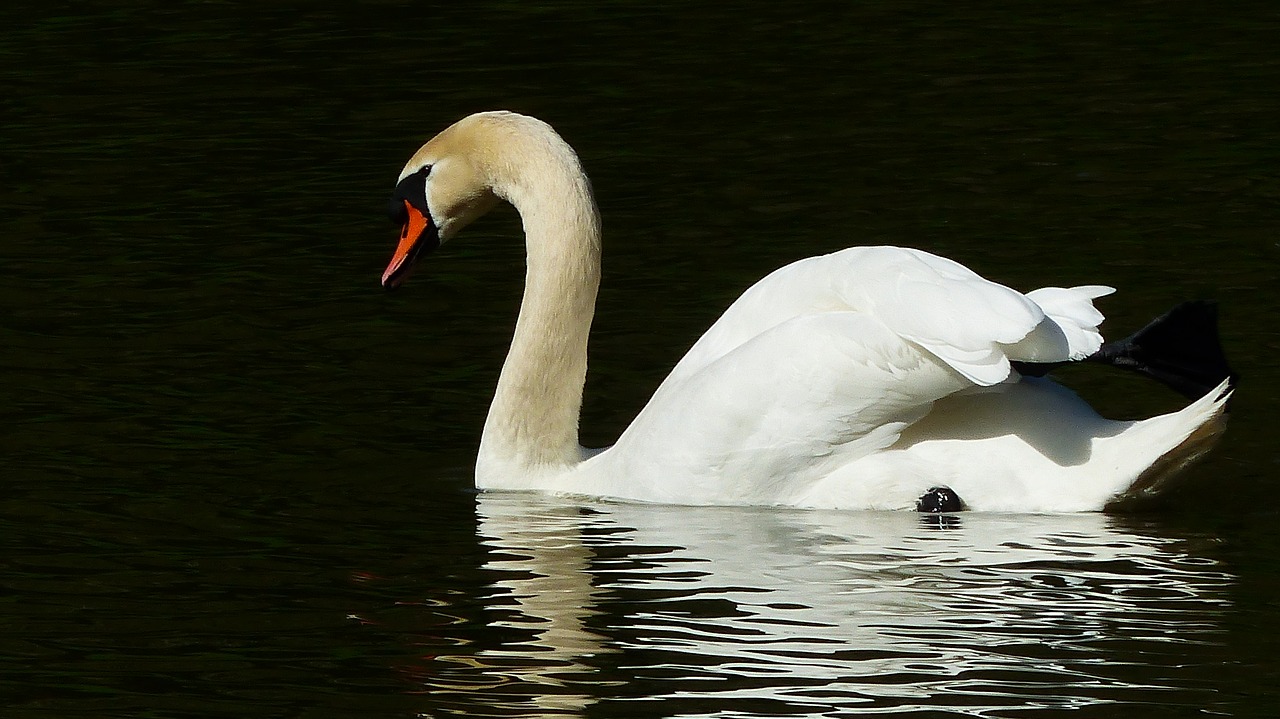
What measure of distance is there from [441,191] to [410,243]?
10.5 inches

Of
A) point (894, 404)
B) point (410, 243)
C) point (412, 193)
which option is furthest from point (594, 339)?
point (894, 404)

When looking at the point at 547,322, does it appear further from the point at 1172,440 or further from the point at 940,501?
the point at 1172,440

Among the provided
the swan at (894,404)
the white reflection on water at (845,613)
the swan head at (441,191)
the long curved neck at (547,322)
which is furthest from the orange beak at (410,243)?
the white reflection on water at (845,613)

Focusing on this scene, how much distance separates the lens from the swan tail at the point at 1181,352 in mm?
6531

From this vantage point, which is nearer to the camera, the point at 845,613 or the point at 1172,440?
the point at 845,613

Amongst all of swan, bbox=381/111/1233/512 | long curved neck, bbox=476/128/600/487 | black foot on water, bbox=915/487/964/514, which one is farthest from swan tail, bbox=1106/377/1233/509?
long curved neck, bbox=476/128/600/487

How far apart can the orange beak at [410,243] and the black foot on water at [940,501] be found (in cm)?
234

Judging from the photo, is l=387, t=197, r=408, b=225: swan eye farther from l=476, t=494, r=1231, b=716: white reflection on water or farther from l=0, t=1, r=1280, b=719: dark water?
l=476, t=494, r=1231, b=716: white reflection on water

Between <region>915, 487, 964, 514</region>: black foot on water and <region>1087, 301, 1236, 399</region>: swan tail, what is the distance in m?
0.60

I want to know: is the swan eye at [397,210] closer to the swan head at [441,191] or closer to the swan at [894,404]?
the swan head at [441,191]

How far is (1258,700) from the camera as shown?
514cm

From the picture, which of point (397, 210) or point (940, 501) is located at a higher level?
point (397, 210)

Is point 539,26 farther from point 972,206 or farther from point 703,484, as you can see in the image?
point 703,484

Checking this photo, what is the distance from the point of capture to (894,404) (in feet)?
21.8
